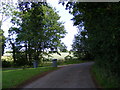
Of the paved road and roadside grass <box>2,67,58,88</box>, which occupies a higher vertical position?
roadside grass <box>2,67,58,88</box>

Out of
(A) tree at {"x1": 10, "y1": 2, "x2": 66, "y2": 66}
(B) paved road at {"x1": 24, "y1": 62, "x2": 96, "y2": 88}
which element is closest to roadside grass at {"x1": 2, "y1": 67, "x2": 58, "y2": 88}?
(B) paved road at {"x1": 24, "y1": 62, "x2": 96, "y2": 88}

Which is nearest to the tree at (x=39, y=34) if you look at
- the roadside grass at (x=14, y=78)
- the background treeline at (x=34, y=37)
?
the background treeline at (x=34, y=37)

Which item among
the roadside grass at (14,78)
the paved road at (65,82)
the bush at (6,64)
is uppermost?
the bush at (6,64)

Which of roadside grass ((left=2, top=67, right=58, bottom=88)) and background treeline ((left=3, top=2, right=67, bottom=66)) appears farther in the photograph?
background treeline ((left=3, top=2, right=67, bottom=66))

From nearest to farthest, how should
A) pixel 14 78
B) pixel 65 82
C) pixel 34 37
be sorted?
pixel 65 82, pixel 14 78, pixel 34 37

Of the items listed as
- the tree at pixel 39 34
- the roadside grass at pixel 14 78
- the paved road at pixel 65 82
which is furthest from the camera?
the tree at pixel 39 34

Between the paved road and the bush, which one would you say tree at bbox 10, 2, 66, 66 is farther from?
the paved road

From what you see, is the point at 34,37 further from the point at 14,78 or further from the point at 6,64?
the point at 14,78

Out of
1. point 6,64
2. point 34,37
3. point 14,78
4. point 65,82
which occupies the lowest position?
point 65,82

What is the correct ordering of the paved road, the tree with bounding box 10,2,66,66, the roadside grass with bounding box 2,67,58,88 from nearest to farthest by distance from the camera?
1. the paved road
2. the roadside grass with bounding box 2,67,58,88
3. the tree with bounding box 10,2,66,66

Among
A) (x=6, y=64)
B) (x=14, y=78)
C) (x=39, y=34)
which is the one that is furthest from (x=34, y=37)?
(x=14, y=78)

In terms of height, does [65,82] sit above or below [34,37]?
below

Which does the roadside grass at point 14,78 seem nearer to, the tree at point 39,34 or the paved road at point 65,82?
the paved road at point 65,82

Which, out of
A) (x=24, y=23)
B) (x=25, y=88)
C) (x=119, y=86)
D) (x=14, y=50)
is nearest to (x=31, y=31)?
(x=24, y=23)
